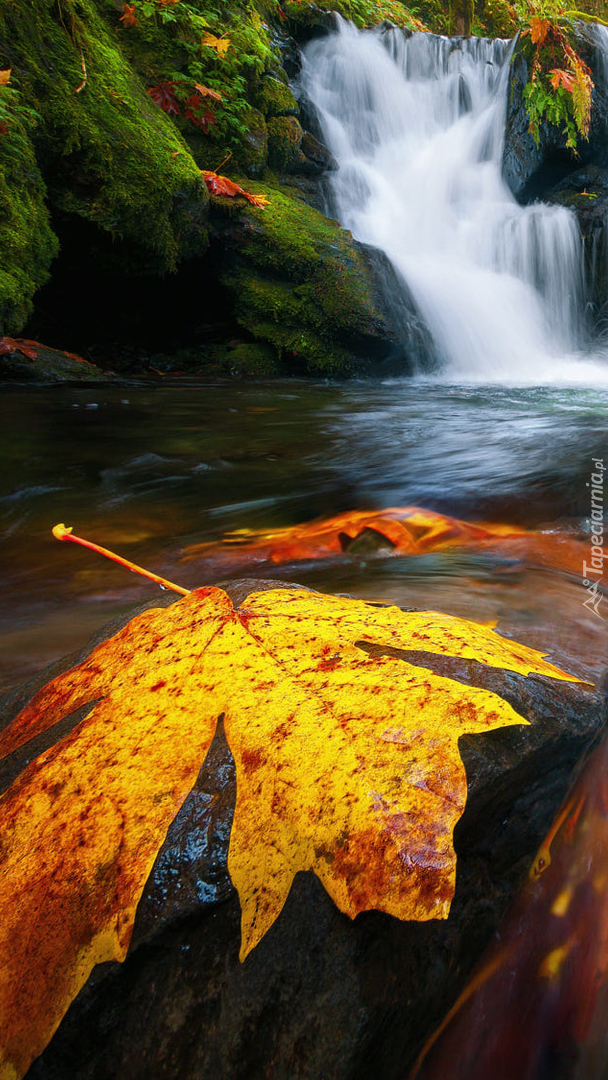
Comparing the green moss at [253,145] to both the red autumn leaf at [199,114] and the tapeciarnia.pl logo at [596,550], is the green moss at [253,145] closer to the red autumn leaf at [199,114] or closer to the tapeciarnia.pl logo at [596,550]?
the red autumn leaf at [199,114]

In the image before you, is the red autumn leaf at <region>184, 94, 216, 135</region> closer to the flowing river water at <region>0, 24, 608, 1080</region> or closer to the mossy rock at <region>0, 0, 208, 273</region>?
the mossy rock at <region>0, 0, 208, 273</region>

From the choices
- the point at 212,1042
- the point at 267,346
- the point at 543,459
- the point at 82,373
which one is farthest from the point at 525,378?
the point at 212,1042

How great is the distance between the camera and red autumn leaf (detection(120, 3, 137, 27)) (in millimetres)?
7637

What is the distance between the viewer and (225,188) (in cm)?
801

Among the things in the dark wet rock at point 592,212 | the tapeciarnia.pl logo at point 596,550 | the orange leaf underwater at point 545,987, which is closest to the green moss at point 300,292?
the tapeciarnia.pl logo at point 596,550

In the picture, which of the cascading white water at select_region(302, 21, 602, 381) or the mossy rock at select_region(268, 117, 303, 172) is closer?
the mossy rock at select_region(268, 117, 303, 172)

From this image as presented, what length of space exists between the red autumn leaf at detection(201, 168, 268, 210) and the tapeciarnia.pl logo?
6.95 metres

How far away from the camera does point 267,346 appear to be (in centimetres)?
869

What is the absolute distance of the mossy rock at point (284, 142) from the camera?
959 centimetres

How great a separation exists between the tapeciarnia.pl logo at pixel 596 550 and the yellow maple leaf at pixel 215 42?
338 inches

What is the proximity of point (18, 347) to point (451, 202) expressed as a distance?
32.5 feet

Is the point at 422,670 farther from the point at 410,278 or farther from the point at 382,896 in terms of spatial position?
the point at 410,278

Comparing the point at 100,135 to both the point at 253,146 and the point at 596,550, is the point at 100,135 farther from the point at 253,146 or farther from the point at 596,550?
the point at 596,550

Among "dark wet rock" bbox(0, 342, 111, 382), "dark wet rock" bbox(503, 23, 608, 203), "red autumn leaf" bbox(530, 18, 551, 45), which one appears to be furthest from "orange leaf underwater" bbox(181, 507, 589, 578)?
"red autumn leaf" bbox(530, 18, 551, 45)
